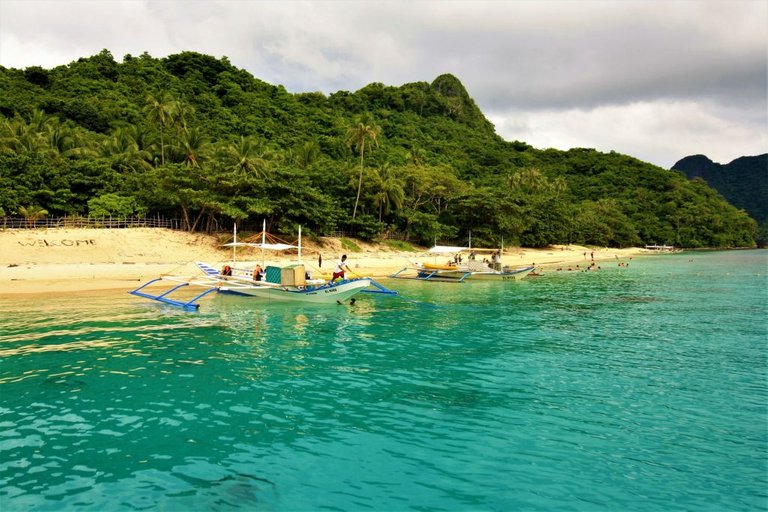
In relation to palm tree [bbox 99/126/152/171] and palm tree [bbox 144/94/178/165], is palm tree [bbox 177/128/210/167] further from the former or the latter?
palm tree [bbox 99/126/152/171]

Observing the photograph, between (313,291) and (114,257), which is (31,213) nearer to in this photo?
(114,257)

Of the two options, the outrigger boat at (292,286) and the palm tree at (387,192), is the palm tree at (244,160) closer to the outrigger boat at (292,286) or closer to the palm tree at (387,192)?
the palm tree at (387,192)

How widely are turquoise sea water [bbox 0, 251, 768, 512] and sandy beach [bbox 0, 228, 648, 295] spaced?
12638 millimetres

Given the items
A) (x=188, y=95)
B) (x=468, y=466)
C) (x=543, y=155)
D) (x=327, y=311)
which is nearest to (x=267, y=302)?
(x=327, y=311)

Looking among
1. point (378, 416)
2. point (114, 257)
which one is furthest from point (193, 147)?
point (378, 416)

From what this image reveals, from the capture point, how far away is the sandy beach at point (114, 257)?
1252 inches

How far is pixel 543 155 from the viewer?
16200 centimetres

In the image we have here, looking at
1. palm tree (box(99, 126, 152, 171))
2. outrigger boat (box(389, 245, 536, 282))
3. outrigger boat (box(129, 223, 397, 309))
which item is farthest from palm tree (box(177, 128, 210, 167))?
outrigger boat (box(129, 223, 397, 309))

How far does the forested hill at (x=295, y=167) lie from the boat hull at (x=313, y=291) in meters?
24.4

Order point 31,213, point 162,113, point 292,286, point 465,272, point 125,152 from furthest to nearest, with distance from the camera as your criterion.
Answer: point 162,113
point 125,152
point 31,213
point 465,272
point 292,286

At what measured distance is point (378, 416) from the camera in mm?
10242

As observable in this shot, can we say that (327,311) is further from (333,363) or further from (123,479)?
(123,479)

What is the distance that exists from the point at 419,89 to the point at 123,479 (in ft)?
592

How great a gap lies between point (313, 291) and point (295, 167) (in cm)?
4467
